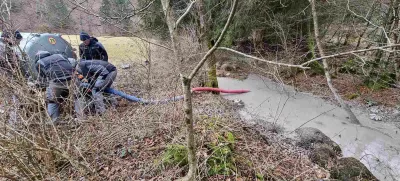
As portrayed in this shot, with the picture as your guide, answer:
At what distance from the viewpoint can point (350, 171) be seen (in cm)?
390

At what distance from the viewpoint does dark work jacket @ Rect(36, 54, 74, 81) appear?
485 centimetres

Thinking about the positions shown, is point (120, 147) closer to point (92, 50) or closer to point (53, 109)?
point (53, 109)

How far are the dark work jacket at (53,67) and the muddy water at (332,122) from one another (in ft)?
15.6

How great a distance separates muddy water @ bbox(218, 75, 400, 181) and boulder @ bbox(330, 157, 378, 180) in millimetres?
724

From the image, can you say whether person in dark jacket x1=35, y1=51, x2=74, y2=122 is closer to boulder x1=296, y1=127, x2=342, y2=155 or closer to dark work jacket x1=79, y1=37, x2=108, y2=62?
dark work jacket x1=79, y1=37, x2=108, y2=62

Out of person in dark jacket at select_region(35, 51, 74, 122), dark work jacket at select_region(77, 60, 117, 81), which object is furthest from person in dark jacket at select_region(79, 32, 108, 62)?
person in dark jacket at select_region(35, 51, 74, 122)

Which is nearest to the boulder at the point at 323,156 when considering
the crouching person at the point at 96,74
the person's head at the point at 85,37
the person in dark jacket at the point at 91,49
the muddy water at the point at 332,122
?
the muddy water at the point at 332,122

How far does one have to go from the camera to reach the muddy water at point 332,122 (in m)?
4.97

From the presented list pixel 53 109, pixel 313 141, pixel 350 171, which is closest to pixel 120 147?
pixel 53 109

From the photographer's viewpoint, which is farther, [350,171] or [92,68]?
[92,68]

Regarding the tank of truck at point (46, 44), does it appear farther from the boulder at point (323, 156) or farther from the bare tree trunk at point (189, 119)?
the boulder at point (323, 156)

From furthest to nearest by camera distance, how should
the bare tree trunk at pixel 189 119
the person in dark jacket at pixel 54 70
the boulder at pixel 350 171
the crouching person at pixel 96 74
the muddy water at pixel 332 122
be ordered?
the crouching person at pixel 96 74 → the muddy water at pixel 332 122 → the person in dark jacket at pixel 54 70 → the boulder at pixel 350 171 → the bare tree trunk at pixel 189 119

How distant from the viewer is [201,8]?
693 cm

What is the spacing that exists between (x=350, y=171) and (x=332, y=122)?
9.57 feet
